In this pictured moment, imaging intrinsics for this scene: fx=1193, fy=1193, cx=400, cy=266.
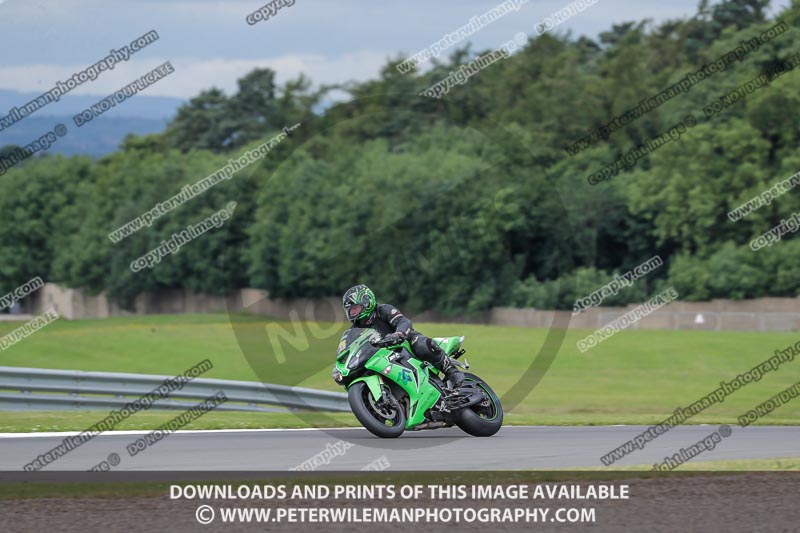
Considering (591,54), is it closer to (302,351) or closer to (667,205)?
(667,205)

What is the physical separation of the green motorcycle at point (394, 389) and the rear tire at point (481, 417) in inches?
0.8

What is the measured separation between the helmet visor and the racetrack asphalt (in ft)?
4.42

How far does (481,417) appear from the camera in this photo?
13.4 metres

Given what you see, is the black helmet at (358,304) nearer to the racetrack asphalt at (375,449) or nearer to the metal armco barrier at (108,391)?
the racetrack asphalt at (375,449)

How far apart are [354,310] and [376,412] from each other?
109cm

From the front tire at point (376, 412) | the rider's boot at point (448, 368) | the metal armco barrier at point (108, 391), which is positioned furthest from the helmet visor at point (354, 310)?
the metal armco barrier at point (108, 391)

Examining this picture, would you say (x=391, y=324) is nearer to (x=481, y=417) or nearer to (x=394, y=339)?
(x=394, y=339)

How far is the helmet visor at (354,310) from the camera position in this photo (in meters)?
12.5

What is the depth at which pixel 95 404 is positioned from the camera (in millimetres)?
19453

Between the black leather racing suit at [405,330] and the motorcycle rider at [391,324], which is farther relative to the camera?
the black leather racing suit at [405,330]

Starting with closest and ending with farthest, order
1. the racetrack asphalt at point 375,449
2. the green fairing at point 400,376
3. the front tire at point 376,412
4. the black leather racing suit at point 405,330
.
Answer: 1. the racetrack asphalt at point 375,449
2. the front tire at point 376,412
3. the green fairing at point 400,376
4. the black leather racing suit at point 405,330

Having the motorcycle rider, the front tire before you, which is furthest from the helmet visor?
the front tire

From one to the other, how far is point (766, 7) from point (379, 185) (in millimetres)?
34866

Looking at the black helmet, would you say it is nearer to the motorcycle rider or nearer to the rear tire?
the motorcycle rider
